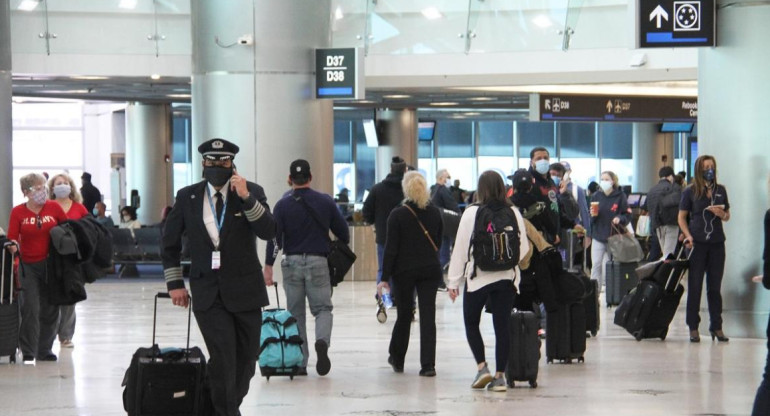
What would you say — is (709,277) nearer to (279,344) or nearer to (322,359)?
(322,359)

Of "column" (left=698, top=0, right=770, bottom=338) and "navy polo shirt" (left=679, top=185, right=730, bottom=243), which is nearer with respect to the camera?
"navy polo shirt" (left=679, top=185, right=730, bottom=243)

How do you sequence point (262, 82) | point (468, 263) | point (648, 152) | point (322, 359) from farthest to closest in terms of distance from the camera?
point (648, 152) < point (262, 82) < point (322, 359) < point (468, 263)

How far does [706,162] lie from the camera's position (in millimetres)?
12617

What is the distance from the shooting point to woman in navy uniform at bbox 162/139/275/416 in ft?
24.3

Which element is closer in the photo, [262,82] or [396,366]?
[396,366]

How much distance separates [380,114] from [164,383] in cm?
2981

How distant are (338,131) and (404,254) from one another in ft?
127

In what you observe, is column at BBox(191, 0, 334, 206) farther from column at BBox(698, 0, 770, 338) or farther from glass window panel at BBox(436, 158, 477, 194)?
glass window panel at BBox(436, 158, 477, 194)

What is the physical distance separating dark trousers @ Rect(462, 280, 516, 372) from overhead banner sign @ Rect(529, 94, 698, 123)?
634 inches

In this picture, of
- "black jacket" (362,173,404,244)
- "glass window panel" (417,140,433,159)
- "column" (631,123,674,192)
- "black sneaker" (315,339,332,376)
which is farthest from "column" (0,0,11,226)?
"glass window panel" (417,140,433,159)

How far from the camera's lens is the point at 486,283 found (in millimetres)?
9273

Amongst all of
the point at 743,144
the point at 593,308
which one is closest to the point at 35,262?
the point at 593,308

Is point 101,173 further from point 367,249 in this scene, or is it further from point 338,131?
point 367,249

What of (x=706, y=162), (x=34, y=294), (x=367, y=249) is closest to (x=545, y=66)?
(x=367, y=249)
